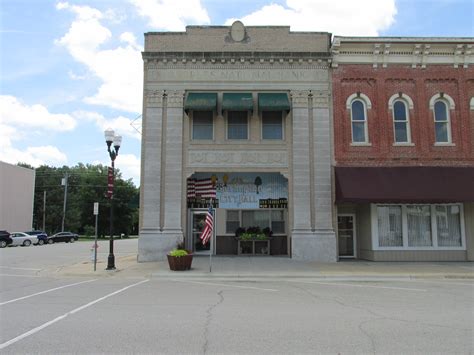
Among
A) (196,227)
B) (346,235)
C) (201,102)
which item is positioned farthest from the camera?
(196,227)

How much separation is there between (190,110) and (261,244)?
778 centimetres

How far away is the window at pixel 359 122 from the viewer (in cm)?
2125

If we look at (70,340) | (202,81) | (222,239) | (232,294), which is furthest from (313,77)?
(70,340)

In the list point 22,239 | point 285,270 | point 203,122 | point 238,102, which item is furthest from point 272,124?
point 22,239

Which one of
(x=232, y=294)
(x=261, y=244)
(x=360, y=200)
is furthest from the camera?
(x=261, y=244)

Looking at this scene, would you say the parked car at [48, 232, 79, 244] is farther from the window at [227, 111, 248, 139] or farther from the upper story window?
the upper story window

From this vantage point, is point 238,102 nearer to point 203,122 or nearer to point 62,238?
point 203,122

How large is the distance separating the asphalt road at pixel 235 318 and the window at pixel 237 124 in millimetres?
9413

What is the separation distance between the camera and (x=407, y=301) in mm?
10609

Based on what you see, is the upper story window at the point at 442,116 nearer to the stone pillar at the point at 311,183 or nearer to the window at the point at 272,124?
the stone pillar at the point at 311,183

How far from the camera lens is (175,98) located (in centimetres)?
2131

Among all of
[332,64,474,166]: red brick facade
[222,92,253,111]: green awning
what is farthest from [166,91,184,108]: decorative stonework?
[332,64,474,166]: red brick facade

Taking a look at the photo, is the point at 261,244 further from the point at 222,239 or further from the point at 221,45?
the point at 221,45

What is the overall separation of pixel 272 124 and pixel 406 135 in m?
6.51
